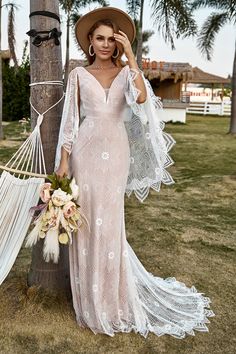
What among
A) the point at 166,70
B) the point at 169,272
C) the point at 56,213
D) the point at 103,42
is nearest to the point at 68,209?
the point at 56,213

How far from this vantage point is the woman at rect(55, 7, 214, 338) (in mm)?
2238

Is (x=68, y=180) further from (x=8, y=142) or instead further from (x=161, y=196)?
(x=8, y=142)

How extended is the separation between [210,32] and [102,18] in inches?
571

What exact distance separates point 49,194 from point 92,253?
16.9 inches

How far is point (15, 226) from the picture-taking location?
251cm

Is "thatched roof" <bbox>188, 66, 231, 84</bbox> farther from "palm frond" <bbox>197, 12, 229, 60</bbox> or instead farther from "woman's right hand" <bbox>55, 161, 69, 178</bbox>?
"woman's right hand" <bbox>55, 161, 69, 178</bbox>

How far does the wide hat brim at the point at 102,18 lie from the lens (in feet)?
7.25

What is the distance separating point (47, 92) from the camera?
8.29 ft

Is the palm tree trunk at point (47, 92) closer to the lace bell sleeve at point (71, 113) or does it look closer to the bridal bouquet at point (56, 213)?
the lace bell sleeve at point (71, 113)

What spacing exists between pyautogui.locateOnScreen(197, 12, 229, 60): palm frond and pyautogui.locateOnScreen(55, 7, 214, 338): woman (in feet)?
46.0

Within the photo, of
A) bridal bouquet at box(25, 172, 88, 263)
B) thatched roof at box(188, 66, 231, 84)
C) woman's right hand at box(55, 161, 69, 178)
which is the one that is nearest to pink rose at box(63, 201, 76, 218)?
bridal bouquet at box(25, 172, 88, 263)

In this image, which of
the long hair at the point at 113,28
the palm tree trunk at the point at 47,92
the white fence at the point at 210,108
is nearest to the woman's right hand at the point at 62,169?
the palm tree trunk at the point at 47,92

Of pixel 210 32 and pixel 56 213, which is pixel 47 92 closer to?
pixel 56 213

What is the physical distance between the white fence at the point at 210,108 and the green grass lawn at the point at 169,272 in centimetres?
1710
